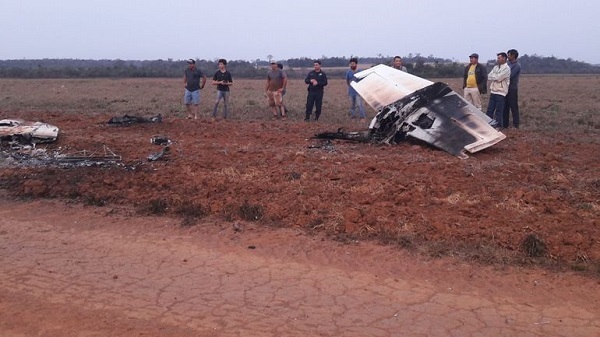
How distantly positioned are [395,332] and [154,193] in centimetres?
440

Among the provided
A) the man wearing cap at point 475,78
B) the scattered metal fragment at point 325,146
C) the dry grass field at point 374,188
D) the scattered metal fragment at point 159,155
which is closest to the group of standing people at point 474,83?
the man wearing cap at point 475,78

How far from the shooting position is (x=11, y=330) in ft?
13.9

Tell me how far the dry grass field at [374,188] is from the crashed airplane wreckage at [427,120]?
0.30m

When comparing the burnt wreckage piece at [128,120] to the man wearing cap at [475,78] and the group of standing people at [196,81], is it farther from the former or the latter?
the man wearing cap at [475,78]

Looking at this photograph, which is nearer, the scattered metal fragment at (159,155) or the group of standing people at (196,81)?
the scattered metal fragment at (159,155)

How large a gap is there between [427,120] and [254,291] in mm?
6203

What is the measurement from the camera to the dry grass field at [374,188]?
5.87 meters

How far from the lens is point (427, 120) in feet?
33.2

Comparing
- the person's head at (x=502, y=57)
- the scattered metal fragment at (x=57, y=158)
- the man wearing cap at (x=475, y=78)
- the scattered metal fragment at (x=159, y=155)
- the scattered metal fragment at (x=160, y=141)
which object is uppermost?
the person's head at (x=502, y=57)

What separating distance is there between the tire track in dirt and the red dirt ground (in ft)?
1.51

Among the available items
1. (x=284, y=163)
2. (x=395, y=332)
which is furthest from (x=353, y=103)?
(x=395, y=332)

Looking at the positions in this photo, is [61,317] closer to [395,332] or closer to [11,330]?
[11,330]

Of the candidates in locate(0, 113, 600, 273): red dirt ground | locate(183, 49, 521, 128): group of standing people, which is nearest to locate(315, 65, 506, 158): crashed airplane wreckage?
locate(0, 113, 600, 273): red dirt ground

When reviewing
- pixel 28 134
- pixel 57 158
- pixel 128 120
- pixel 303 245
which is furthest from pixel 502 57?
pixel 28 134
